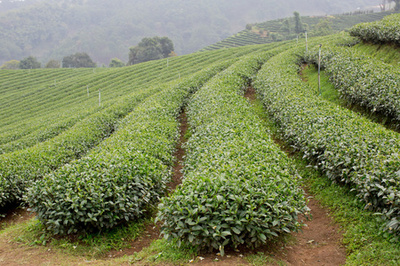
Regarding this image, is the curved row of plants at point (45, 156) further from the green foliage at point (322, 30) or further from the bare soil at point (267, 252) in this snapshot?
the green foliage at point (322, 30)

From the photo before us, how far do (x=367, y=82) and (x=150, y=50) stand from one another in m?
72.6

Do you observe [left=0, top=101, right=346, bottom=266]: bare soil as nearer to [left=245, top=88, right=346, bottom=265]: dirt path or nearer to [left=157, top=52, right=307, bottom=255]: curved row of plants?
[left=245, top=88, right=346, bottom=265]: dirt path

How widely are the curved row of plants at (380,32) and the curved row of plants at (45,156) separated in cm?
1718

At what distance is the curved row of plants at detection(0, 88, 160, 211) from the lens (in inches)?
420

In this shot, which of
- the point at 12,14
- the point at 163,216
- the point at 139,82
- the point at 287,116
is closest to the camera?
the point at 163,216

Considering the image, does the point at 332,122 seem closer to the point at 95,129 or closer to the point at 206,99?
the point at 206,99

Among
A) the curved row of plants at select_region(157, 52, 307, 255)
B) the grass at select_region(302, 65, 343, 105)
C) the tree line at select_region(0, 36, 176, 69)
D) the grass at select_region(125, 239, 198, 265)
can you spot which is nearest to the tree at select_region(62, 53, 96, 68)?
Result: the tree line at select_region(0, 36, 176, 69)

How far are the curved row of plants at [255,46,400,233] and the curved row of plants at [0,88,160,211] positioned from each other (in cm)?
796

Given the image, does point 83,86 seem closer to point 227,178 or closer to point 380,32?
point 380,32

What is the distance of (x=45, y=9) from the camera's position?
192 metres

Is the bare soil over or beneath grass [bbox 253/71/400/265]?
beneath

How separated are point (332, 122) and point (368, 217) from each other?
11.7 ft

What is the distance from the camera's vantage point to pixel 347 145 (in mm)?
7828

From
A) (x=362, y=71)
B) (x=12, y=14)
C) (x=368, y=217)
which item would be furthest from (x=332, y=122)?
(x=12, y=14)
